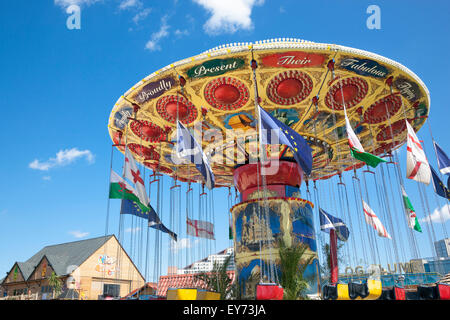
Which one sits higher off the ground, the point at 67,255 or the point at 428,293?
the point at 67,255

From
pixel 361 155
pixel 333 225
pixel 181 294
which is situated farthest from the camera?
pixel 333 225

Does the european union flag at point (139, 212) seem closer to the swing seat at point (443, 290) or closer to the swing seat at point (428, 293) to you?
the swing seat at point (428, 293)

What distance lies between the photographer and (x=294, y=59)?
13.3m

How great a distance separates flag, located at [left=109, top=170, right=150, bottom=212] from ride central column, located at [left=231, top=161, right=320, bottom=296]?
15.7 feet

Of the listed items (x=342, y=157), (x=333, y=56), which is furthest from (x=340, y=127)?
(x=333, y=56)

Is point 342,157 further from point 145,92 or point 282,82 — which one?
point 145,92

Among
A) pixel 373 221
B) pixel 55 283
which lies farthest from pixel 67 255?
pixel 373 221

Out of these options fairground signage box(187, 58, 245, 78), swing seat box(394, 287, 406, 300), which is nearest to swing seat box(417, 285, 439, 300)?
swing seat box(394, 287, 406, 300)

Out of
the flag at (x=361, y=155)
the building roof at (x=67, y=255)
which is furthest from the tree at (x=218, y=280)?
the building roof at (x=67, y=255)

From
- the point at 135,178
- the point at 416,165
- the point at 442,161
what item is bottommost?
the point at 416,165

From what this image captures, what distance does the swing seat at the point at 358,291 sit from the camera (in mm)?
9296

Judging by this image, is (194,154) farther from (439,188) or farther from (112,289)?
(112,289)

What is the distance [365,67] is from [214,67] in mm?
5903

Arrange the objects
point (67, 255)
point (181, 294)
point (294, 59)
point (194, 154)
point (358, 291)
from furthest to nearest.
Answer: point (67, 255) < point (294, 59) < point (194, 154) < point (358, 291) < point (181, 294)
